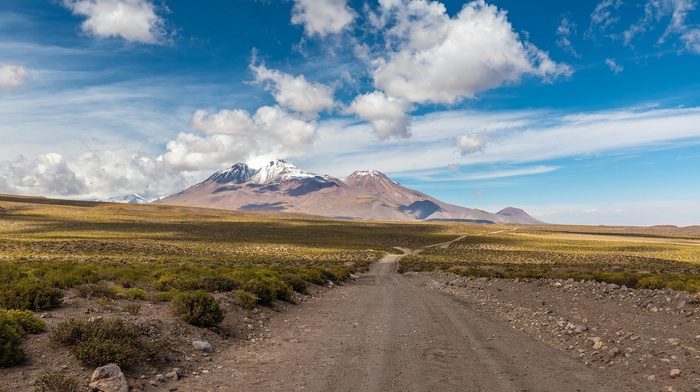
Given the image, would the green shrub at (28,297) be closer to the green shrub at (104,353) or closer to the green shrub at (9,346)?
the green shrub at (9,346)

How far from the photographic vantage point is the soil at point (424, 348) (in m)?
8.45

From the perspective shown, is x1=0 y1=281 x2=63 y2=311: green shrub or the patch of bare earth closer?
the patch of bare earth

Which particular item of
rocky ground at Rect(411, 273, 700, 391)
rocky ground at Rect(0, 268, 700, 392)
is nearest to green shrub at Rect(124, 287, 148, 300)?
rocky ground at Rect(0, 268, 700, 392)

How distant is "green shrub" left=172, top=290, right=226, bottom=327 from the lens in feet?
39.8

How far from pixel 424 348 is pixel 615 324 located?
7.19m

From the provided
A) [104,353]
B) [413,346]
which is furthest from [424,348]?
[104,353]

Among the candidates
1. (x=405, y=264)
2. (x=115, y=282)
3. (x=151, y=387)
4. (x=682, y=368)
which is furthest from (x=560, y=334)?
(x=405, y=264)

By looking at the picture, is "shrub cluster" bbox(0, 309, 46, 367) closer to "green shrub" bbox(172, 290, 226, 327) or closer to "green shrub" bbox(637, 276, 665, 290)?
"green shrub" bbox(172, 290, 226, 327)

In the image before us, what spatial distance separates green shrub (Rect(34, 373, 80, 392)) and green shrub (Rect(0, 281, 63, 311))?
17.1ft

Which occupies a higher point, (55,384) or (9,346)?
A: (9,346)

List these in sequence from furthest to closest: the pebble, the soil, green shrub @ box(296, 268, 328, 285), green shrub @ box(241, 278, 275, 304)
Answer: green shrub @ box(296, 268, 328, 285) < green shrub @ box(241, 278, 275, 304) < the pebble < the soil

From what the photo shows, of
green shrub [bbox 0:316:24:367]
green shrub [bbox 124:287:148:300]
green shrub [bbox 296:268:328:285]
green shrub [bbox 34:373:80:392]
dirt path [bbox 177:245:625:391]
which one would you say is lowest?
green shrub [bbox 296:268:328:285]

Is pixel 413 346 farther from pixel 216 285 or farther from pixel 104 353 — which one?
pixel 216 285

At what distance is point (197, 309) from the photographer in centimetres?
1220
